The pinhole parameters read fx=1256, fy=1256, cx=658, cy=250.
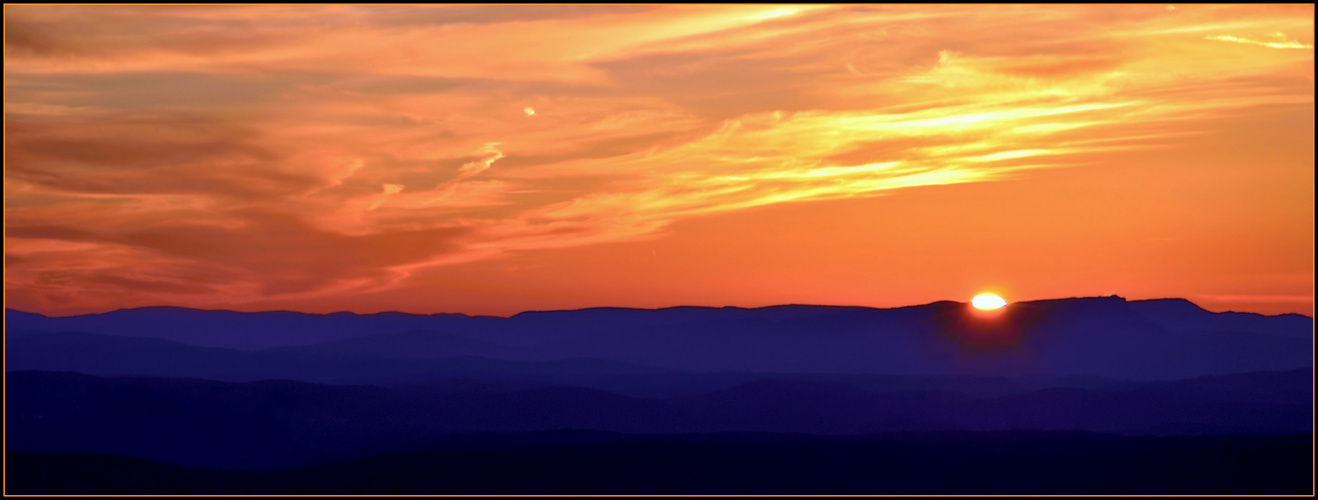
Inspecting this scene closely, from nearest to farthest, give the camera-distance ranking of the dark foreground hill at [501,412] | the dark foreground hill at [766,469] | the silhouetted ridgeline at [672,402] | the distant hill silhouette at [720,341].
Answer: the dark foreground hill at [766,469]
the silhouetted ridgeline at [672,402]
the dark foreground hill at [501,412]
the distant hill silhouette at [720,341]

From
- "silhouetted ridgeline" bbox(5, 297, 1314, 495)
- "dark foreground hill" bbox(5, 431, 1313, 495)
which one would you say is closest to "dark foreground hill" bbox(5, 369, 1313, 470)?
"silhouetted ridgeline" bbox(5, 297, 1314, 495)

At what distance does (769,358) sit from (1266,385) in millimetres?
25097

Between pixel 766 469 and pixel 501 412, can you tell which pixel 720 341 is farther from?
pixel 766 469

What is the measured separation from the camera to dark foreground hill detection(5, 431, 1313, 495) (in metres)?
39.6

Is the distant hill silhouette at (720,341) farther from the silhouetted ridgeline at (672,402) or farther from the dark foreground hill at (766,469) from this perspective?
the dark foreground hill at (766,469)

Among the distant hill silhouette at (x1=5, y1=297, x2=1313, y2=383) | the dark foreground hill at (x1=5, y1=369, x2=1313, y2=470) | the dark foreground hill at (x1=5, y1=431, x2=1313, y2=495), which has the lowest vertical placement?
the dark foreground hill at (x1=5, y1=431, x2=1313, y2=495)

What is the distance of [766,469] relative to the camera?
136 feet

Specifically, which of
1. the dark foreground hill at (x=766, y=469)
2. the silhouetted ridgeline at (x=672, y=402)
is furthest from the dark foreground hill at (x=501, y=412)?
A: the dark foreground hill at (x=766, y=469)

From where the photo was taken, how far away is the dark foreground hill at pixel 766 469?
3959 cm

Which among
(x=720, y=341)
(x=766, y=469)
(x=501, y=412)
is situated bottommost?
(x=766, y=469)

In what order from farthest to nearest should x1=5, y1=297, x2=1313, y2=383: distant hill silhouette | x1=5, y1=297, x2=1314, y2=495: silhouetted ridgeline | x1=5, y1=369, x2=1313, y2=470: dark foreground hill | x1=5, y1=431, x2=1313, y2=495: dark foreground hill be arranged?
1. x1=5, y1=297, x2=1313, y2=383: distant hill silhouette
2. x1=5, y1=369, x2=1313, y2=470: dark foreground hill
3. x1=5, y1=297, x2=1314, y2=495: silhouetted ridgeline
4. x1=5, y1=431, x2=1313, y2=495: dark foreground hill

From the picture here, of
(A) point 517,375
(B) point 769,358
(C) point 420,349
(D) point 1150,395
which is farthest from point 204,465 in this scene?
(D) point 1150,395

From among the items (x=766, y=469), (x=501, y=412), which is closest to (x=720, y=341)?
(x=501, y=412)

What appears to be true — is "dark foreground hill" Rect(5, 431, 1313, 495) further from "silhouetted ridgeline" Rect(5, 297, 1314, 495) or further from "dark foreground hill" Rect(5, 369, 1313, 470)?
"dark foreground hill" Rect(5, 369, 1313, 470)
